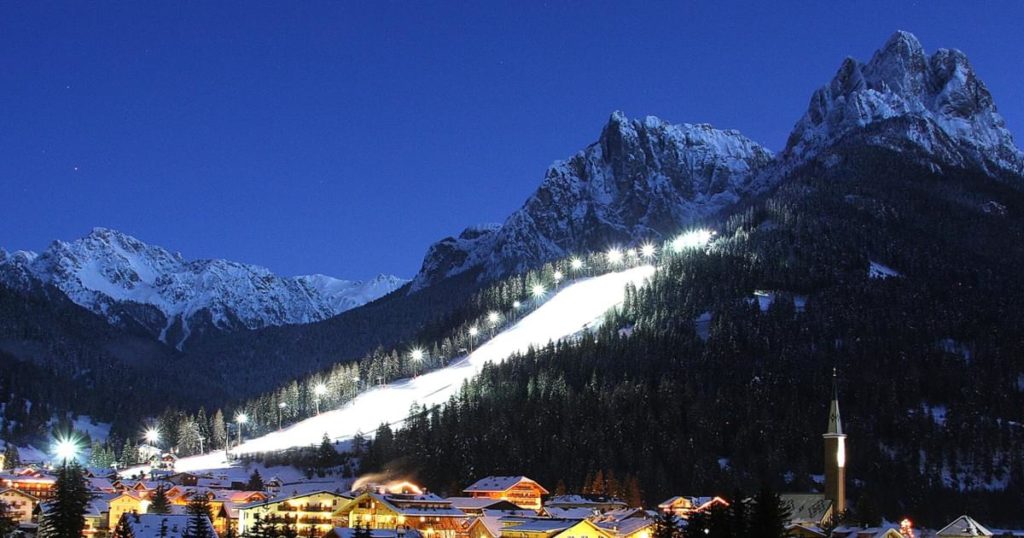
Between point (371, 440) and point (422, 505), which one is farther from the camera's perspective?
point (371, 440)

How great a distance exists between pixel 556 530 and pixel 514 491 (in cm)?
2993

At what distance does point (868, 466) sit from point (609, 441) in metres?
33.1

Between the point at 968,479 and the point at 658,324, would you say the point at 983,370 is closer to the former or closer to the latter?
the point at 968,479

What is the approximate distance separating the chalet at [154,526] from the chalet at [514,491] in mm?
43242

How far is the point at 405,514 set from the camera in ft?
390

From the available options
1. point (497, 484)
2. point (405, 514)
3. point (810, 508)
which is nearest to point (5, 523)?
point (405, 514)

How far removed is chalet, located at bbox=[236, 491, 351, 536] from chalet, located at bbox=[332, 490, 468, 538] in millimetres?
2563

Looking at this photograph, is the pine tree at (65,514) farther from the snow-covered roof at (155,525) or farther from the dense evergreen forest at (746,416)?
the dense evergreen forest at (746,416)

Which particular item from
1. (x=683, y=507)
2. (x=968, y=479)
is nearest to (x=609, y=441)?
(x=683, y=507)

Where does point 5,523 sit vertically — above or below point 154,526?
below

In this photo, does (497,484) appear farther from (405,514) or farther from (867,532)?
(867,532)

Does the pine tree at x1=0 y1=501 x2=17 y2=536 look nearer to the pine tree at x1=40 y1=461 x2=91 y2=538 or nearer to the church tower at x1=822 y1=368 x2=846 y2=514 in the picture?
the pine tree at x1=40 y1=461 x2=91 y2=538

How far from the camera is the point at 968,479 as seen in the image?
495ft

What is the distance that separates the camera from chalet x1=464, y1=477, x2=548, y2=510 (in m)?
135
